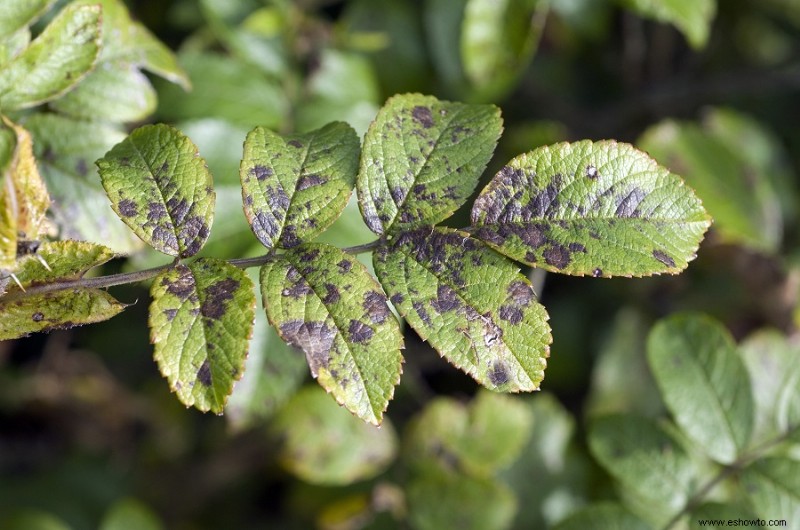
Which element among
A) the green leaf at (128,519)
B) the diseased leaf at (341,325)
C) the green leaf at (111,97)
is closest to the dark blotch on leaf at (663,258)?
the diseased leaf at (341,325)

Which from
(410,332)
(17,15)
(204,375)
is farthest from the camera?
(410,332)

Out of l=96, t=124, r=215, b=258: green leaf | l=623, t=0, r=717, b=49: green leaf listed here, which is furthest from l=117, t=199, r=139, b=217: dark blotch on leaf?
l=623, t=0, r=717, b=49: green leaf

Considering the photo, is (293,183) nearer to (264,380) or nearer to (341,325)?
(341,325)

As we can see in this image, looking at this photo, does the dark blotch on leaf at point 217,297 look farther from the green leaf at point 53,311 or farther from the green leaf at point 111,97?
the green leaf at point 111,97

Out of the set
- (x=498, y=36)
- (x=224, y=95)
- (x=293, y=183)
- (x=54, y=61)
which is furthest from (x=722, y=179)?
(x=54, y=61)

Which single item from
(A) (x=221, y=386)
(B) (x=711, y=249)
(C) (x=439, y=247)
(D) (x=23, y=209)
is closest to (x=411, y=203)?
(C) (x=439, y=247)

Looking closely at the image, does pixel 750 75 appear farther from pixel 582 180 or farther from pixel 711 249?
pixel 582 180

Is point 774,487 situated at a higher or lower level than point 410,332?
higher
